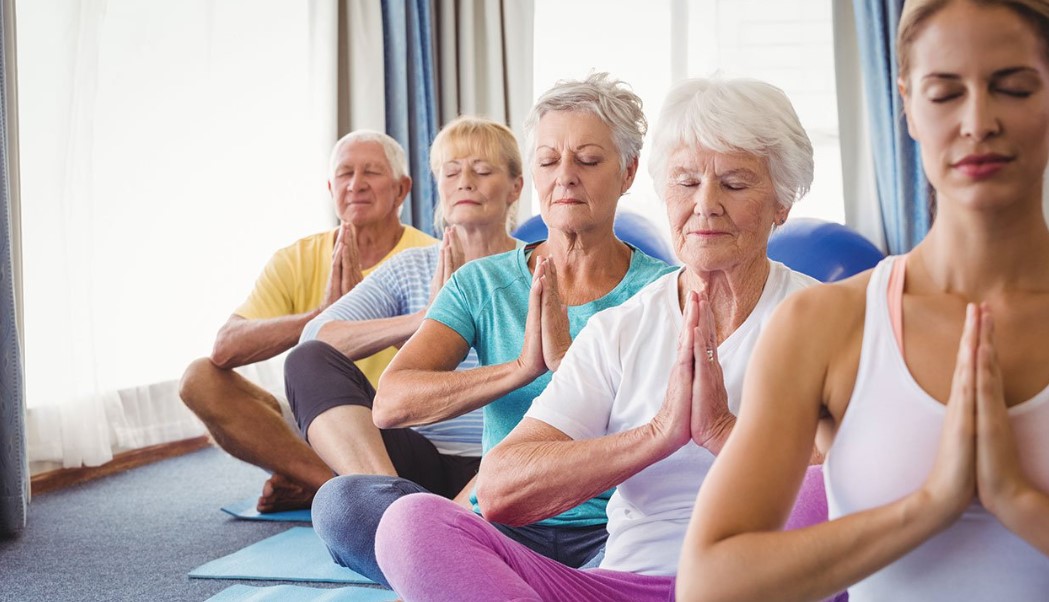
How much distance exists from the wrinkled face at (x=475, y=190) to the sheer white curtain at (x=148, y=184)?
4.80 feet

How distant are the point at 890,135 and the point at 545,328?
251cm

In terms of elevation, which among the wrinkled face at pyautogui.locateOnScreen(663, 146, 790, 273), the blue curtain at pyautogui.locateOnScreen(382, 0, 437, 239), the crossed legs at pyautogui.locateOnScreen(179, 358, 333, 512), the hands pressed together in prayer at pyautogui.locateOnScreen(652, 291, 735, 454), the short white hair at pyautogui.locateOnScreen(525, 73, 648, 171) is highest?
the blue curtain at pyautogui.locateOnScreen(382, 0, 437, 239)

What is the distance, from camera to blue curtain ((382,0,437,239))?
4652 mm

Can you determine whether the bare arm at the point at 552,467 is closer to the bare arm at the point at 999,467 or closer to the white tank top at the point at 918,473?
the white tank top at the point at 918,473

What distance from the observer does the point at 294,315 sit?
3.14 metres

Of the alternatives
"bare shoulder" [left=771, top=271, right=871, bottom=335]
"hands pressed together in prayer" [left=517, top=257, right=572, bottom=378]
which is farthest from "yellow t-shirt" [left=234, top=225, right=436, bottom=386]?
"bare shoulder" [left=771, top=271, right=871, bottom=335]

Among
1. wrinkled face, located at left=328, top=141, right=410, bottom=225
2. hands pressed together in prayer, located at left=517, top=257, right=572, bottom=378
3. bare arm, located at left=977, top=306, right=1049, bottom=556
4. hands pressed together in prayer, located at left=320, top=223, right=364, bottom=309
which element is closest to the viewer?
bare arm, located at left=977, top=306, right=1049, bottom=556

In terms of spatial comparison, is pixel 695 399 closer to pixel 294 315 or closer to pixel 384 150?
pixel 294 315

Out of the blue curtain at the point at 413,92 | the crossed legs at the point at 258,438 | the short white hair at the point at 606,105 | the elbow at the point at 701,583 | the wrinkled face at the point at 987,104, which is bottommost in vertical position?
the crossed legs at the point at 258,438

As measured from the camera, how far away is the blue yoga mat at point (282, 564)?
8.30 feet

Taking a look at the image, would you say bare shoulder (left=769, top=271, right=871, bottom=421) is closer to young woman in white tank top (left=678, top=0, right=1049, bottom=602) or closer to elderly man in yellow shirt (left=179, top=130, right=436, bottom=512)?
young woman in white tank top (left=678, top=0, right=1049, bottom=602)

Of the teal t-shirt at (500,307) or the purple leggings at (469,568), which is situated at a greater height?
the teal t-shirt at (500,307)

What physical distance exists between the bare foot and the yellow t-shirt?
49cm

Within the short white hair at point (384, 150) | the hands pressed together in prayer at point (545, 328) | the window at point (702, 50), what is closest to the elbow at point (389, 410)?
the hands pressed together in prayer at point (545, 328)
